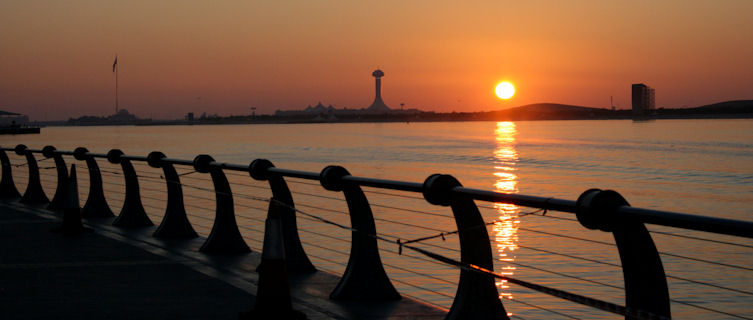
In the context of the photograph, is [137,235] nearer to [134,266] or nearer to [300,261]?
[134,266]

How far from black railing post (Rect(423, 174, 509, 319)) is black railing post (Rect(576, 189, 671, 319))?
53.6 inches

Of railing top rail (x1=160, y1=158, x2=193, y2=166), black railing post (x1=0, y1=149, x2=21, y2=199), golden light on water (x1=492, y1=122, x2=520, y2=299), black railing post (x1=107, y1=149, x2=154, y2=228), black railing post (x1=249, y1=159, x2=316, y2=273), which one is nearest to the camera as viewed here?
black railing post (x1=249, y1=159, x2=316, y2=273)

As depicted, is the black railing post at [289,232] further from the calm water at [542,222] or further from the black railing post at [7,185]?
the black railing post at [7,185]

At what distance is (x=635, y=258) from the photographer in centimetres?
398

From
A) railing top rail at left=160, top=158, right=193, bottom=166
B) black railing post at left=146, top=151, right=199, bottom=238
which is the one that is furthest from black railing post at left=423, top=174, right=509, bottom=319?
black railing post at left=146, top=151, right=199, bottom=238

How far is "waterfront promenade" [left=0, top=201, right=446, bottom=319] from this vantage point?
6.34 m

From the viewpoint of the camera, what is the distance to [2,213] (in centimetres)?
1391

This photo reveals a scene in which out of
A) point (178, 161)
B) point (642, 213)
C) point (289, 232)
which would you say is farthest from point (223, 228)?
point (642, 213)

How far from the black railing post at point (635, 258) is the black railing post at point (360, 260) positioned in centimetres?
291

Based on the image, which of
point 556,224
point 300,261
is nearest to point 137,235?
point 300,261

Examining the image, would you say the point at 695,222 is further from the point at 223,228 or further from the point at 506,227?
the point at 506,227

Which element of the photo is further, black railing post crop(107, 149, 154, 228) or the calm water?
the calm water

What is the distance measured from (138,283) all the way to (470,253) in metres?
3.35

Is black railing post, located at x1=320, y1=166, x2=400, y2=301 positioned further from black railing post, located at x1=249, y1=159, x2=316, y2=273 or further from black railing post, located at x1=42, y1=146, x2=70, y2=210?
black railing post, located at x1=42, y1=146, x2=70, y2=210
